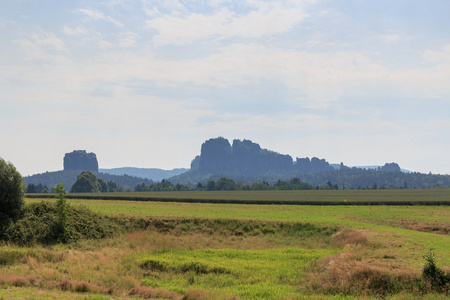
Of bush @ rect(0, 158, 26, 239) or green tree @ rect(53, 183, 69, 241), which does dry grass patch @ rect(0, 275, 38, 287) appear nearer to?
green tree @ rect(53, 183, 69, 241)

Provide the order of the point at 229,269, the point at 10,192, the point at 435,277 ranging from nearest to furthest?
1. the point at 435,277
2. the point at 229,269
3. the point at 10,192

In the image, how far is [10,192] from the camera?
144ft

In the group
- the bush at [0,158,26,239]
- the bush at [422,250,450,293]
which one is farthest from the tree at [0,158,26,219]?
the bush at [422,250,450,293]

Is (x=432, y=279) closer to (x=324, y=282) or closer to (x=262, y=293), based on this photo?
(x=324, y=282)

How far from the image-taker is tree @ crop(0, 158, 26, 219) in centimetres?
4319

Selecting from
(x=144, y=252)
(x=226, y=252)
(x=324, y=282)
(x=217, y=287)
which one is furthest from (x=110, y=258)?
(x=324, y=282)

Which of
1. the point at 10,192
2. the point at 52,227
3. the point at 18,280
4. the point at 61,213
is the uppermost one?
the point at 10,192

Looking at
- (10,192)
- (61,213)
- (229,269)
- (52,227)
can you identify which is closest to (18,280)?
(229,269)

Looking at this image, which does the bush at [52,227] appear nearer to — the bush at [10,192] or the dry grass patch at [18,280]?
the bush at [10,192]

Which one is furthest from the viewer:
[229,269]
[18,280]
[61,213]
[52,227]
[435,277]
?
[61,213]

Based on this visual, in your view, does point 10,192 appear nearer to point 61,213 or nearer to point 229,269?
point 61,213

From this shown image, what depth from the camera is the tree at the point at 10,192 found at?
43.2 meters

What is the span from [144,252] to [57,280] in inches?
400

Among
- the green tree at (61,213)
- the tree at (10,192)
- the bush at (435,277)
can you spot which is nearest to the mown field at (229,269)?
the bush at (435,277)
